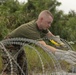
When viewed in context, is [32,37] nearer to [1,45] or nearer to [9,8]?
[1,45]

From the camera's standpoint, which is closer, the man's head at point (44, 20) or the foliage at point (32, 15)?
the man's head at point (44, 20)

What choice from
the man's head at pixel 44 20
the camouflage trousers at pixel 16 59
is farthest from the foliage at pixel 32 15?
the man's head at pixel 44 20

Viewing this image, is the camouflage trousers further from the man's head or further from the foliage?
the foliage

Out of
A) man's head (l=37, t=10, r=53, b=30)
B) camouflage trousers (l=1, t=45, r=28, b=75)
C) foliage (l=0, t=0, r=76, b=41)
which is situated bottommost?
foliage (l=0, t=0, r=76, b=41)

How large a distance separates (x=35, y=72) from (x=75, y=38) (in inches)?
195

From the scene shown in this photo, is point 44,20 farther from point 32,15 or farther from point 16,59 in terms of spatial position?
point 32,15

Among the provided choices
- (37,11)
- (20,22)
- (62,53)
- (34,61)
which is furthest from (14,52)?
(37,11)

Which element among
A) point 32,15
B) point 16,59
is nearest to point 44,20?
point 16,59

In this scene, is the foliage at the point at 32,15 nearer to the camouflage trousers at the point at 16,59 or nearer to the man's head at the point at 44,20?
the camouflage trousers at the point at 16,59

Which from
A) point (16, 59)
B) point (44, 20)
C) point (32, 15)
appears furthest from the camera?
point (32, 15)

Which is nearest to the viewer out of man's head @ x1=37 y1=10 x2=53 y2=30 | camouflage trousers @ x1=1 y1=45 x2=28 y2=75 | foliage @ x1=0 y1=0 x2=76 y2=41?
man's head @ x1=37 y1=10 x2=53 y2=30

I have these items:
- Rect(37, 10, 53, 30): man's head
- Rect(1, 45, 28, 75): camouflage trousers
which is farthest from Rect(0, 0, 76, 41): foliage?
Rect(37, 10, 53, 30): man's head

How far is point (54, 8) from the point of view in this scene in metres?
14.4

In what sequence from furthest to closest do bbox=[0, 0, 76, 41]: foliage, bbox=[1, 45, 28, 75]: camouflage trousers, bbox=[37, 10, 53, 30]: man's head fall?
bbox=[0, 0, 76, 41]: foliage < bbox=[1, 45, 28, 75]: camouflage trousers < bbox=[37, 10, 53, 30]: man's head
